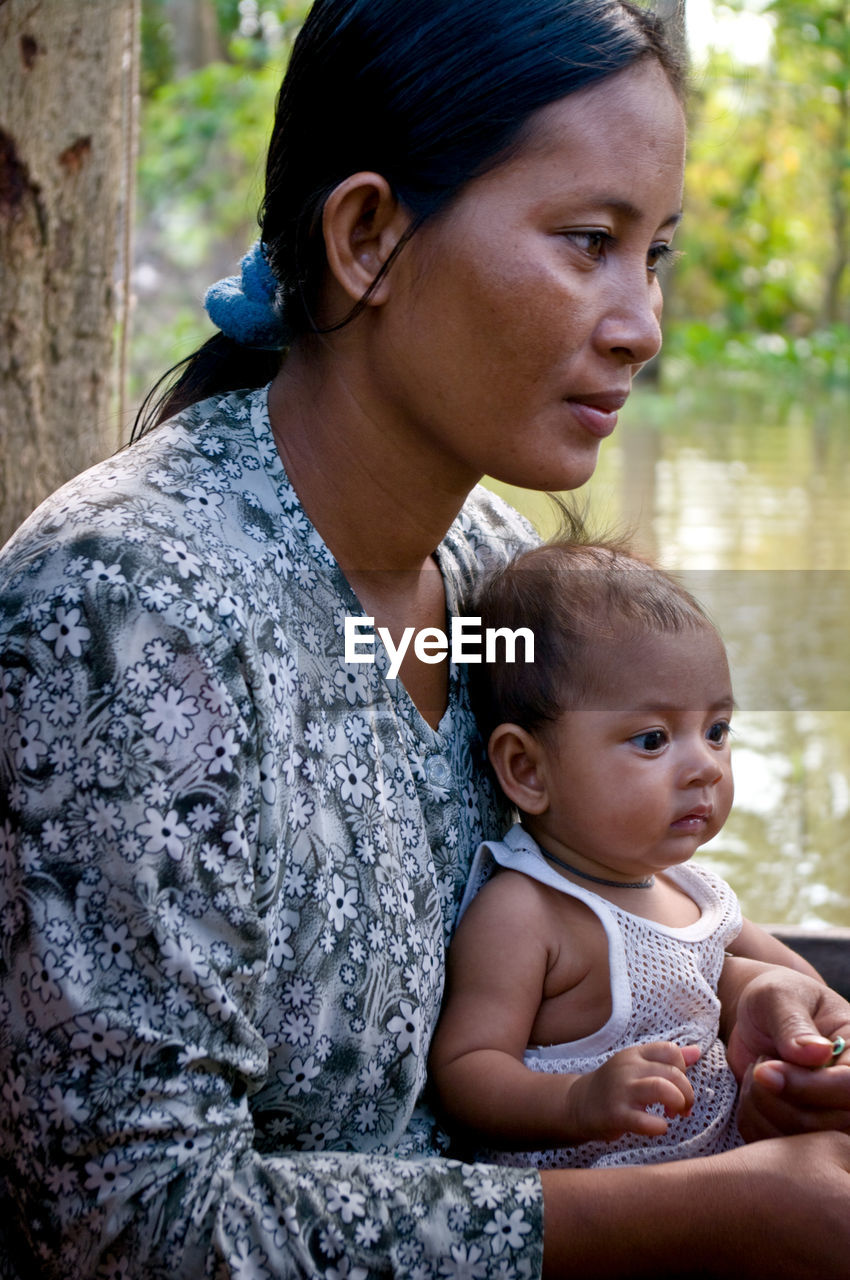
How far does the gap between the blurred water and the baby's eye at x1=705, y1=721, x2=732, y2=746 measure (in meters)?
0.33

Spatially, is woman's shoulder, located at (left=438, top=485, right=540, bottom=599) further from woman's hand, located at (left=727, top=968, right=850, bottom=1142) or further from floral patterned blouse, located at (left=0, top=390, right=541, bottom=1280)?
woman's hand, located at (left=727, top=968, right=850, bottom=1142)

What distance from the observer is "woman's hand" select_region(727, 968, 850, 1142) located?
4.72 ft

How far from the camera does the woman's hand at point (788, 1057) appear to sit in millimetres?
1438

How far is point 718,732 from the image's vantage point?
1.79 m

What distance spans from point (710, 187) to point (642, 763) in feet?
74.2

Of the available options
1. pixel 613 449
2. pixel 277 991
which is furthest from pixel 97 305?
pixel 613 449

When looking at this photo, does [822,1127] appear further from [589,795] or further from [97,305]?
[97,305]

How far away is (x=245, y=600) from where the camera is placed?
4.50 feet

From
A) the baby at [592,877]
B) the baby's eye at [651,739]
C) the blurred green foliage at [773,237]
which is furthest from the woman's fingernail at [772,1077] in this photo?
the blurred green foliage at [773,237]

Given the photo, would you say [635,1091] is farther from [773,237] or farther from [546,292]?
[773,237]

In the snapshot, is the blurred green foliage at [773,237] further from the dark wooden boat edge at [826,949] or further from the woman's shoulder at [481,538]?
the dark wooden boat edge at [826,949]

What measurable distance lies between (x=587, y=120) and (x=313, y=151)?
32cm

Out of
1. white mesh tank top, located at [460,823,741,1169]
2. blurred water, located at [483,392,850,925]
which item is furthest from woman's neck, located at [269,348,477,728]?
blurred water, located at [483,392,850,925]

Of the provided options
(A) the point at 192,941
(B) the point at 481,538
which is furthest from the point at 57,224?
(A) the point at 192,941
